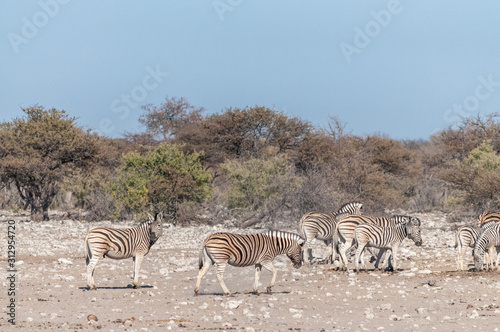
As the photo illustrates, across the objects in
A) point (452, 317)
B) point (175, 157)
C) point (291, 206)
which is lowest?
point (452, 317)

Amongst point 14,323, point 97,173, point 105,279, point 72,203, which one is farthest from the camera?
point 72,203

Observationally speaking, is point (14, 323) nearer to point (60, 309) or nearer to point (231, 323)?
point (60, 309)

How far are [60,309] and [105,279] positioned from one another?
3191 mm

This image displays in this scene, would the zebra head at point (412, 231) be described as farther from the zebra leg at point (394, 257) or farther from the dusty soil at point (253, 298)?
the dusty soil at point (253, 298)

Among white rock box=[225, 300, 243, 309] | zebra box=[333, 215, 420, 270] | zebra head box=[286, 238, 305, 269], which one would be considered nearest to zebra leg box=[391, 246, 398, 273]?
zebra box=[333, 215, 420, 270]

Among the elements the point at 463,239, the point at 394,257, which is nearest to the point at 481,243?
the point at 463,239

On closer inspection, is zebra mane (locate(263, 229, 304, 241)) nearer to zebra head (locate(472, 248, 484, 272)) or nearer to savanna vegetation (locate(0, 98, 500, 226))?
zebra head (locate(472, 248, 484, 272))

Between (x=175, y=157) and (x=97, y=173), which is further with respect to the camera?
(x=97, y=173)

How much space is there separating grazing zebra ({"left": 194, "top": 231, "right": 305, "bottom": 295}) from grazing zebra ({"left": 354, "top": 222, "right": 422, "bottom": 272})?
6.09 ft

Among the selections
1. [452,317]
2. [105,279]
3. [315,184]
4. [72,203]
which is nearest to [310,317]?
[452,317]

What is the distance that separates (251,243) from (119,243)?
212cm

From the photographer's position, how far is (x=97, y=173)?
2850 cm

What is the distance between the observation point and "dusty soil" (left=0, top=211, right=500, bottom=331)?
8.23m

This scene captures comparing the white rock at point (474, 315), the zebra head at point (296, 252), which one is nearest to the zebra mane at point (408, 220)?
the zebra head at point (296, 252)
